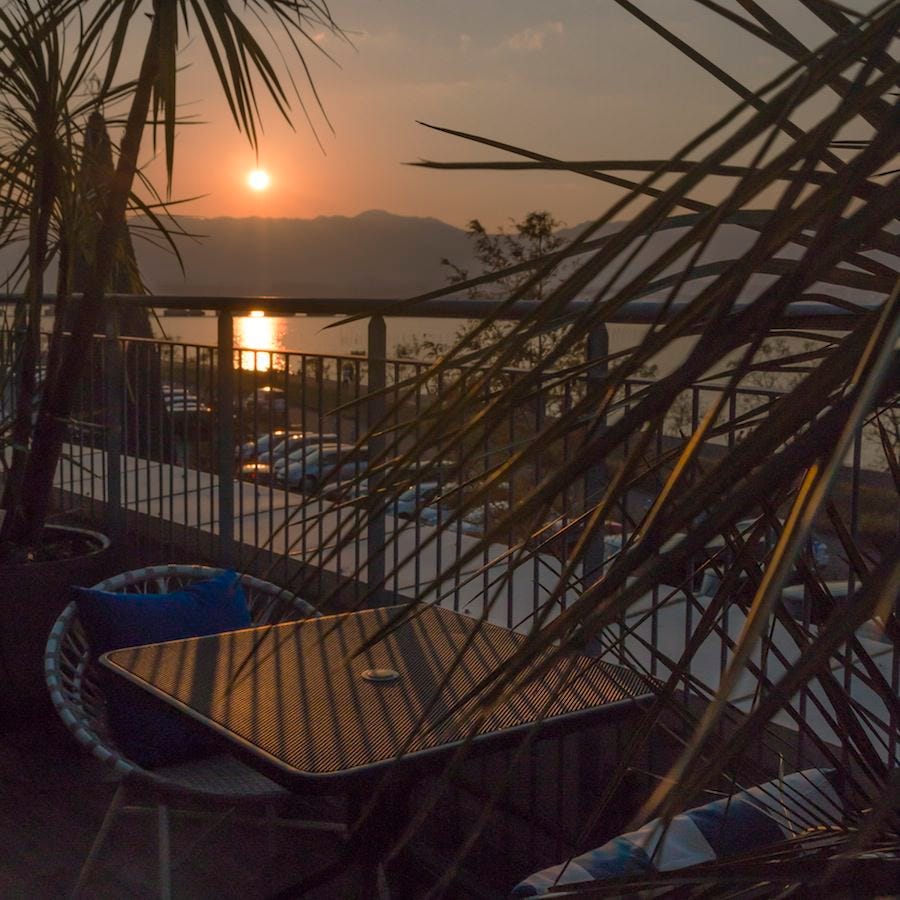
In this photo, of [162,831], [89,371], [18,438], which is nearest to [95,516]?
[89,371]

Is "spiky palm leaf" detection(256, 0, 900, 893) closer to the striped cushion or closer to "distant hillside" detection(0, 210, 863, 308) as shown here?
"distant hillside" detection(0, 210, 863, 308)

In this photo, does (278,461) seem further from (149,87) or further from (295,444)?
(149,87)

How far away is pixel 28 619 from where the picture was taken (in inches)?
140

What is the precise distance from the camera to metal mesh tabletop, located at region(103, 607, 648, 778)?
1.75 m

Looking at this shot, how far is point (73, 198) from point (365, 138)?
1.31 m

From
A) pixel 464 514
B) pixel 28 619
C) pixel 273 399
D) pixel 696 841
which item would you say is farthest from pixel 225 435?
pixel 464 514

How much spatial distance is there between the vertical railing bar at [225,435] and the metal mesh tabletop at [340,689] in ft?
5.13

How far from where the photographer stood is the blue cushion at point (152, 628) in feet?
8.27

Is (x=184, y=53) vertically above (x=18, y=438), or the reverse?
(x=184, y=53)

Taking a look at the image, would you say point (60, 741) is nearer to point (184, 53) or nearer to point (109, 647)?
point (109, 647)

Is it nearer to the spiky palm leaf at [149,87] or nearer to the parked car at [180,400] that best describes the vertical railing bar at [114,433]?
the parked car at [180,400]

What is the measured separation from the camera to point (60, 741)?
3.56 meters

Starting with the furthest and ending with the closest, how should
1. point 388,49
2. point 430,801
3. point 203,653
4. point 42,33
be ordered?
point 388,49 < point 42,33 < point 203,653 < point 430,801

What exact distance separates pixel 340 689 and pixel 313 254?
908 centimetres
